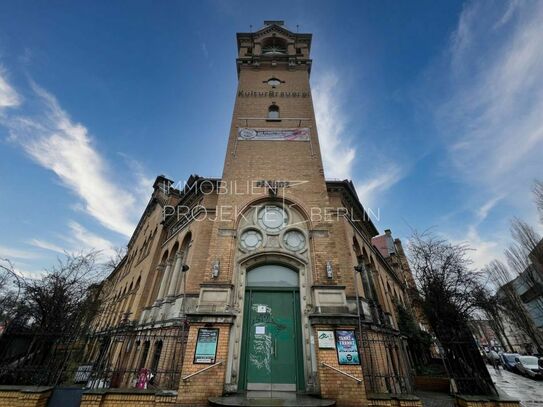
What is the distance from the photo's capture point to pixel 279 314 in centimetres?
861

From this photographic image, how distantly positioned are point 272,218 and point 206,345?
5.25m

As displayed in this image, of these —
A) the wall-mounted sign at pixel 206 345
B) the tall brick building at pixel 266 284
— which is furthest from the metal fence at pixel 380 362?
the wall-mounted sign at pixel 206 345

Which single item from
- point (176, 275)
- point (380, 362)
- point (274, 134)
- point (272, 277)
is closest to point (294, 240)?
point (272, 277)

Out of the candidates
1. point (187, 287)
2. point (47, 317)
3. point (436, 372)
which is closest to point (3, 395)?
point (47, 317)

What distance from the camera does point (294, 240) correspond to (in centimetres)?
1009

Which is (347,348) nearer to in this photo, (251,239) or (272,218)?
(251,239)

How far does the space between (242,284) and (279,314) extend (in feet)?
5.51

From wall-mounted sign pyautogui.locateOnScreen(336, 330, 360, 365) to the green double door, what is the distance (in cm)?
129

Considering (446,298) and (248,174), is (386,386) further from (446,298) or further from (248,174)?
(248,174)

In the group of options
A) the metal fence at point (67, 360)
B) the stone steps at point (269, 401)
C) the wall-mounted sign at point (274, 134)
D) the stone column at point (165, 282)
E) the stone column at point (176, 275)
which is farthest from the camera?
the stone column at point (165, 282)

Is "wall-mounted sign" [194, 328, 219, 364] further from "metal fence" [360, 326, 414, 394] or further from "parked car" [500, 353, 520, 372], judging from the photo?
"parked car" [500, 353, 520, 372]

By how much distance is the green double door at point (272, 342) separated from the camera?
24.9ft

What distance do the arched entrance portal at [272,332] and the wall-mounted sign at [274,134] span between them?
6850 millimetres

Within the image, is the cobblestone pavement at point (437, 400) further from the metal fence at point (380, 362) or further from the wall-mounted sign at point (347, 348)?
the wall-mounted sign at point (347, 348)
